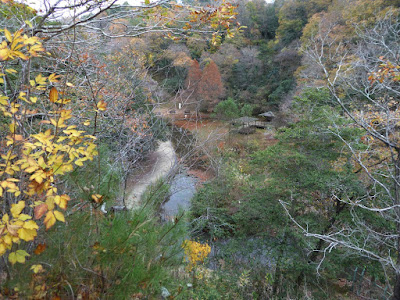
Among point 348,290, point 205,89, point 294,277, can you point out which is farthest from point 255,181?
point 205,89

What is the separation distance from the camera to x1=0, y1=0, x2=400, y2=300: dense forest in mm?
1547

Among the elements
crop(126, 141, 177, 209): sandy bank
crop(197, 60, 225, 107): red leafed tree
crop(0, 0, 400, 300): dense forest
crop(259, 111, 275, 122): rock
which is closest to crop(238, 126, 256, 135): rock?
crop(0, 0, 400, 300): dense forest

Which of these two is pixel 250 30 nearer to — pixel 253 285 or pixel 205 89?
pixel 205 89

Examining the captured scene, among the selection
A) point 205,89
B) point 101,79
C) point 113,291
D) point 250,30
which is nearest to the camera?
point 113,291

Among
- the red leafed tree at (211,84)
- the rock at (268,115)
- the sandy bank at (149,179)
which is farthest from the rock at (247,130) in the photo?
the sandy bank at (149,179)

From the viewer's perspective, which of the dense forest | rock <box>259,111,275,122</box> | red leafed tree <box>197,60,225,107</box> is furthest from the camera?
rock <box>259,111,275,122</box>

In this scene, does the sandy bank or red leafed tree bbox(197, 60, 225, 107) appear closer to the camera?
the sandy bank

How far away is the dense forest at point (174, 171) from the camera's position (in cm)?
155

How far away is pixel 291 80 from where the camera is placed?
19312mm

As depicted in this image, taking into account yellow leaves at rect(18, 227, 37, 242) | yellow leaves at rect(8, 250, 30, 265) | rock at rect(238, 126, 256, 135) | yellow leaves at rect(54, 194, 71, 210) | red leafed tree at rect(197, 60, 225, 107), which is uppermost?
yellow leaves at rect(54, 194, 71, 210)

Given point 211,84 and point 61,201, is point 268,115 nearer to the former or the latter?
point 211,84

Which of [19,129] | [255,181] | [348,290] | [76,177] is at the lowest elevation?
[348,290]

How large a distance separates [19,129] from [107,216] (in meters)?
0.91

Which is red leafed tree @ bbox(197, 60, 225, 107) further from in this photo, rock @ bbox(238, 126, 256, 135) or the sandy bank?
the sandy bank
